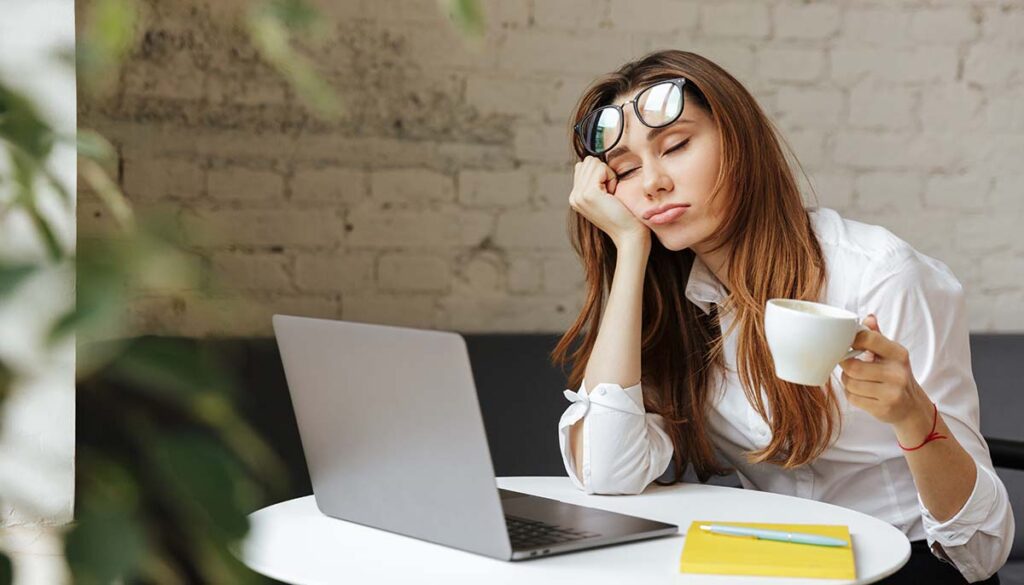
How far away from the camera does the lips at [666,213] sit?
1645mm

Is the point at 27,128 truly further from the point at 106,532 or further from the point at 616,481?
the point at 616,481

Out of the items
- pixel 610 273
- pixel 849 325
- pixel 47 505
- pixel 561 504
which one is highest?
pixel 47 505

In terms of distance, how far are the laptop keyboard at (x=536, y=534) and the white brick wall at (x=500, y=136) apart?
1310mm

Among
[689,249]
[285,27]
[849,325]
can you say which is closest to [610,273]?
[689,249]

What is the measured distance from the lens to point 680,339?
1.79 meters

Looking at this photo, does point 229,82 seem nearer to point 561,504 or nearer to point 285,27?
point 561,504

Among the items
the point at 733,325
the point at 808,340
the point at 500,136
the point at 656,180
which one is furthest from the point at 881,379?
the point at 500,136

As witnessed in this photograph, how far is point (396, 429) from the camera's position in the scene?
3.66 ft

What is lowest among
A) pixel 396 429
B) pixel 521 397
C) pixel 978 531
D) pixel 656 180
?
pixel 521 397

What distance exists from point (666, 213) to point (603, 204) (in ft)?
0.39

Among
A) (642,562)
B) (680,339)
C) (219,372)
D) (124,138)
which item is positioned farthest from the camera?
(124,138)

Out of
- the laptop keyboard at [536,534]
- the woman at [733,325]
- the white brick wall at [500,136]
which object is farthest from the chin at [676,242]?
the white brick wall at [500,136]

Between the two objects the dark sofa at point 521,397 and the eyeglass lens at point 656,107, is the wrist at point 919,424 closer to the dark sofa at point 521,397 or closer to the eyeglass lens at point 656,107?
the eyeglass lens at point 656,107

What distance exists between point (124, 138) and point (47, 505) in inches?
92.1
